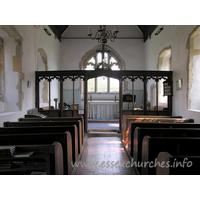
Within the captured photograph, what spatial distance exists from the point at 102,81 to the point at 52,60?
10.7 feet

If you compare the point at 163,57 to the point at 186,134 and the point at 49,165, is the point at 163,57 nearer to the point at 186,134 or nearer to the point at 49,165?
the point at 186,134

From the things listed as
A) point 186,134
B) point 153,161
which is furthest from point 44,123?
point 186,134

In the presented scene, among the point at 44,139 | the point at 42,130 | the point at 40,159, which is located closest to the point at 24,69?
the point at 42,130

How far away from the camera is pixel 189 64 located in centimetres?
484

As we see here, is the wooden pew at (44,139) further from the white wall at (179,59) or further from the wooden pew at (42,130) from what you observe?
the white wall at (179,59)

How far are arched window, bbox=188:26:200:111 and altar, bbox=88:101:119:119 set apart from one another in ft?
14.9

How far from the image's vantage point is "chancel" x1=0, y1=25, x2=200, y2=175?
6.92 ft

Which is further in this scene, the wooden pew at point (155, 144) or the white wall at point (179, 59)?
the white wall at point (179, 59)

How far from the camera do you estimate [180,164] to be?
140cm

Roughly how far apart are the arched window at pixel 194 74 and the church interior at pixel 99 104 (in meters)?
0.02

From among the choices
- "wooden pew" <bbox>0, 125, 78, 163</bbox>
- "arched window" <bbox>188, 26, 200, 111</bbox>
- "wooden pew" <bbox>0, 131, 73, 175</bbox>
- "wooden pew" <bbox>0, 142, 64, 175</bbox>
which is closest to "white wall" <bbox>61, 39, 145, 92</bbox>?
"arched window" <bbox>188, 26, 200, 111</bbox>

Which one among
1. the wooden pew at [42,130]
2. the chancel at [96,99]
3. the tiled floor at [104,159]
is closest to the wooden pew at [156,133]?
the chancel at [96,99]

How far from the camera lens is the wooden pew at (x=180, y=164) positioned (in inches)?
54.8

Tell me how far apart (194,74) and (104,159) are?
333 cm
